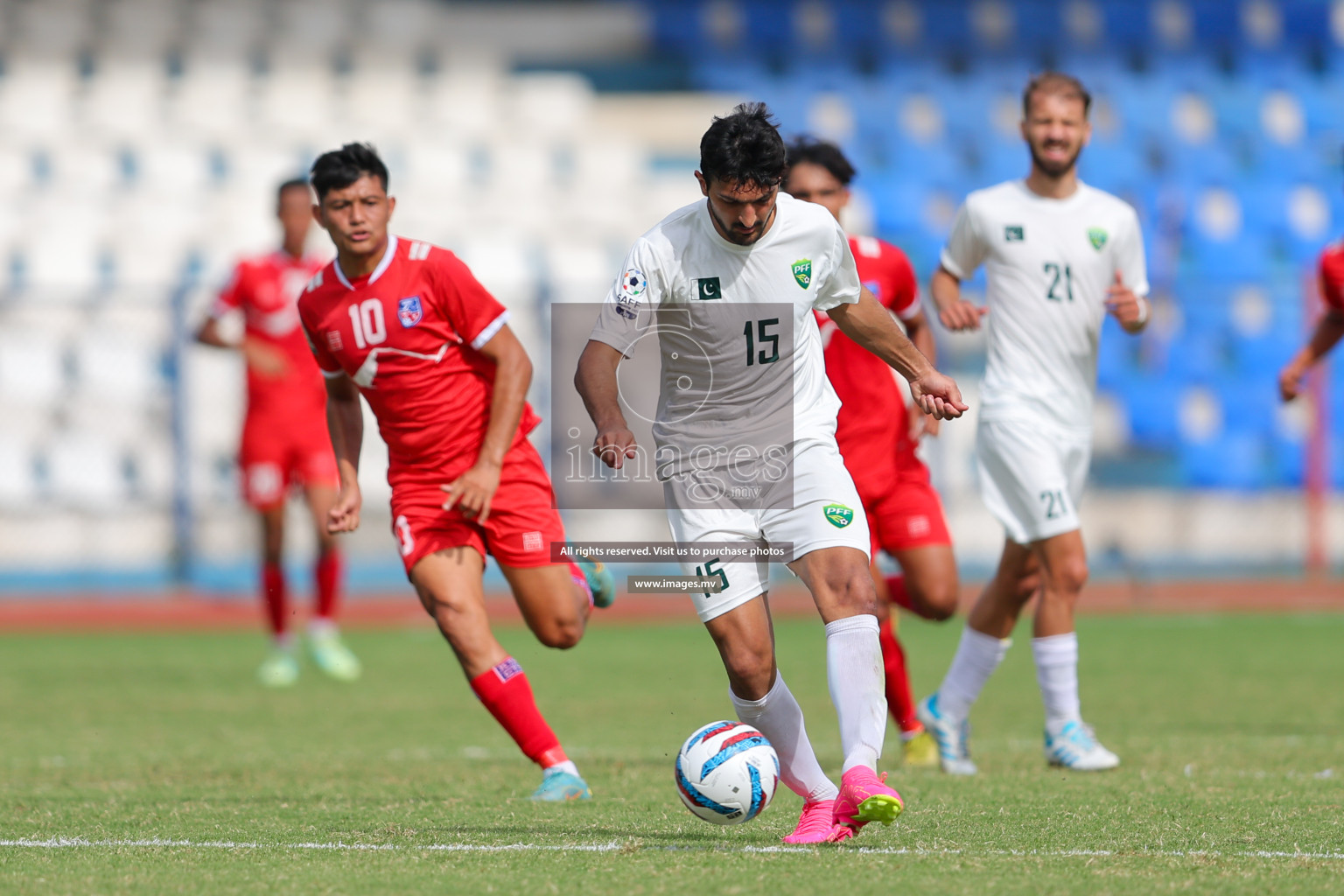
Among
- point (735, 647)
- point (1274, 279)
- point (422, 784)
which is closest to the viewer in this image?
point (735, 647)

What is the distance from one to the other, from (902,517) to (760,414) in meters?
2.15

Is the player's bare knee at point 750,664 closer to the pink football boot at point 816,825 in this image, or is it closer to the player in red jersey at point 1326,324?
the pink football boot at point 816,825

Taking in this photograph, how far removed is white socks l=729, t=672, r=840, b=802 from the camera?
5062 mm

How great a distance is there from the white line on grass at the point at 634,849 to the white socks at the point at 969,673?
217cm

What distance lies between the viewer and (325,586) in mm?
10727

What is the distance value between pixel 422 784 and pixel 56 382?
10986mm

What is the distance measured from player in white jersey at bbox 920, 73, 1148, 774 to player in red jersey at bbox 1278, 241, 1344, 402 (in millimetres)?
1375

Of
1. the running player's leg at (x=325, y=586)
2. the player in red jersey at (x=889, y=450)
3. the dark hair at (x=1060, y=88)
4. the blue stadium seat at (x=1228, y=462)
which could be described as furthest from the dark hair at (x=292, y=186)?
the blue stadium seat at (x=1228, y=462)

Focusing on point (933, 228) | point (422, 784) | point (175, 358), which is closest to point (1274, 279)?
point (933, 228)

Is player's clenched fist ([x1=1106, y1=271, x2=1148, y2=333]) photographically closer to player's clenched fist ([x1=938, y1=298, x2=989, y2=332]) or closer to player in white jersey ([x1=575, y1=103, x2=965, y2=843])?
→ player's clenched fist ([x1=938, y1=298, x2=989, y2=332])

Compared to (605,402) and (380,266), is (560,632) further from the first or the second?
(605,402)

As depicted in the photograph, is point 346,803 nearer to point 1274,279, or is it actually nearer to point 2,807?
point 2,807

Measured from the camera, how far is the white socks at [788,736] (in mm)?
5062

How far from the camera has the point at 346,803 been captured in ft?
19.1
